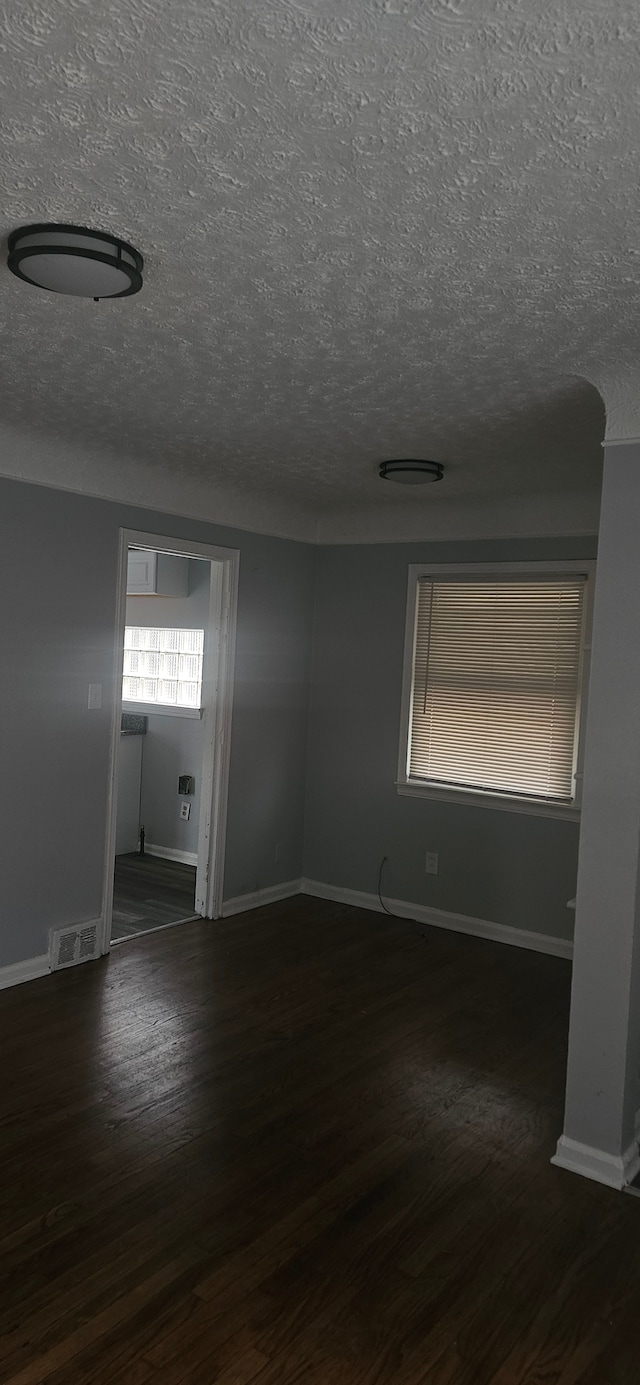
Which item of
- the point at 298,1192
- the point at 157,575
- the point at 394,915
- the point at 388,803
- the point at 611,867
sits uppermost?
the point at 157,575

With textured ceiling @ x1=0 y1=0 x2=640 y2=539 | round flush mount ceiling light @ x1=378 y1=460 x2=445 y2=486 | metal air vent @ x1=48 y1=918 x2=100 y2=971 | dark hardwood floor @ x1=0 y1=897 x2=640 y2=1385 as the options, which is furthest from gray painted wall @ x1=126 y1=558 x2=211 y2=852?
textured ceiling @ x1=0 y1=0 x2=640 y2=539

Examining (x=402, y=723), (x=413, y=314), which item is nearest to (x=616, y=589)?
(x=413, y=314)

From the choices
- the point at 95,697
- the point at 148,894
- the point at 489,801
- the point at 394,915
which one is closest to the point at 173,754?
the point at 148,894

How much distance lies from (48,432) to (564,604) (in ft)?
8.84

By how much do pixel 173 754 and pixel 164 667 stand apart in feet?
2.25

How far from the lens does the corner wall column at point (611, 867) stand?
2.86m

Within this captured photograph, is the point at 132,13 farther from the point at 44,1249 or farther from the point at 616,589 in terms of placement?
the point at 44,1249

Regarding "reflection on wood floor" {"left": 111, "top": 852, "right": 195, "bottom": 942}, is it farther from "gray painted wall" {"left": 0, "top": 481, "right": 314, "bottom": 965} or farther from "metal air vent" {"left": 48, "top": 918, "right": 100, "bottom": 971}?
"gray painted wall" {"left": 0, "top": 481, "right": 314, "bottom": 965}

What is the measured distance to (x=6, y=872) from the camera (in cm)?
421

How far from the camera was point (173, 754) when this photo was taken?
268 inches

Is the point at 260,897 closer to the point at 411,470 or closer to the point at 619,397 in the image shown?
the point at 411,470

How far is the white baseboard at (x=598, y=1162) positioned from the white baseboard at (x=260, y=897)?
2.79 m

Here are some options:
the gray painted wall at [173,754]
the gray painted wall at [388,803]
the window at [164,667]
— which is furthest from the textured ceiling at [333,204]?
the window at [164,667]

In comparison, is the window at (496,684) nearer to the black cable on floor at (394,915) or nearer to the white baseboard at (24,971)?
the black cable on floor at (394,915)
